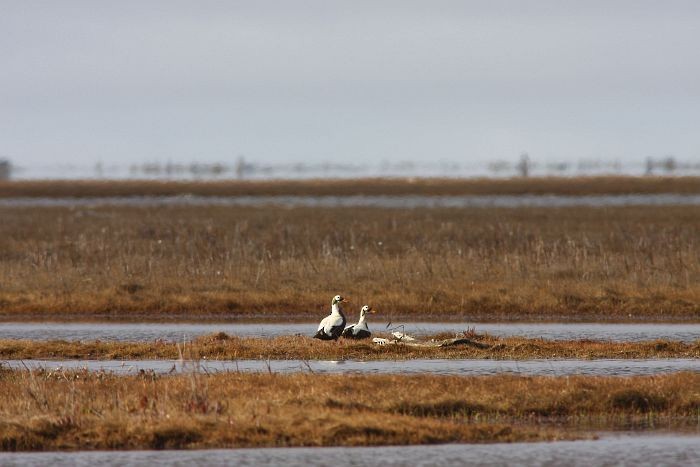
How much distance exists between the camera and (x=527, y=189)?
334 feet

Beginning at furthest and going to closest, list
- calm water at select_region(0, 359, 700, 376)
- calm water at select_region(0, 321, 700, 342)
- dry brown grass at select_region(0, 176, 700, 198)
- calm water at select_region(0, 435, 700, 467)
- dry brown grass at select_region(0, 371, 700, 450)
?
dry brown grass at select_region(0, 176, 700, 198)
calm water at select_region(0, 321, 700, 342)
calm water at select_region(0, 359, 700, 376)
dry brown grass at select_region(0, 371, 700, 450)
calm water at select_region(0, 435, 700, 467)

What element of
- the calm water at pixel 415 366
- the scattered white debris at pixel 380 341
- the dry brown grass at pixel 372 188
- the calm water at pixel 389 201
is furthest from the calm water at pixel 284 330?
the dry brown grass at pixel 372 188

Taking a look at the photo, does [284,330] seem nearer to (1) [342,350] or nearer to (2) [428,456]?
(1) [342,350]

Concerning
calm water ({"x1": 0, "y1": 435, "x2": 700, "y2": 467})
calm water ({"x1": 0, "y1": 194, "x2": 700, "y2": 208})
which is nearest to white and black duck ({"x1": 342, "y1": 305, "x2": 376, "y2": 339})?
calm water ({"x1": 0, "y1": 435, "x2": 700, "y2": 467})

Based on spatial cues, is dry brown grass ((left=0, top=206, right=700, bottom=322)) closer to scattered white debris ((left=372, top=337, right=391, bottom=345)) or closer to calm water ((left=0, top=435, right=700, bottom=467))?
scattered white debris ((left=372, top=337, right=391, bottom=345))

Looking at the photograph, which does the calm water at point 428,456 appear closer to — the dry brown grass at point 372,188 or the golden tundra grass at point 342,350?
the golden tundra grass at point 342,350

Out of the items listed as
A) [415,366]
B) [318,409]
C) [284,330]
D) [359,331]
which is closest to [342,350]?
[359,331]

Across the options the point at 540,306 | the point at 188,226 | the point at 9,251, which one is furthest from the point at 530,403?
the point at 188,226

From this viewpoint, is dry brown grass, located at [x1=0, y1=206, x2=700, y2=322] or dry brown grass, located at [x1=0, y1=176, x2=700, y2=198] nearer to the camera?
dry brown grass, located at [x1=0, y1=206, x2=700, y2=322]

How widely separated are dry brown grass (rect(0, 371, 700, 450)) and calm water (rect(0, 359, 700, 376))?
1586 millimetres

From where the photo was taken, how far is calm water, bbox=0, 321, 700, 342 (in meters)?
28.3

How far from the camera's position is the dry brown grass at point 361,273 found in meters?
34.4

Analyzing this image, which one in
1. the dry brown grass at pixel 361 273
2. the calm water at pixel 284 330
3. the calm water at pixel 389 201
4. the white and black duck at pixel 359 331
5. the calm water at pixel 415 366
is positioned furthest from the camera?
the calm water at pixel 389 201

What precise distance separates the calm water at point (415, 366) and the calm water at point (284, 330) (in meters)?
3.76
